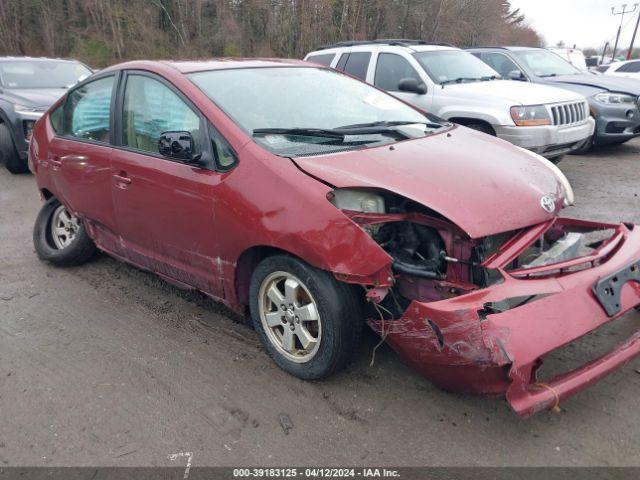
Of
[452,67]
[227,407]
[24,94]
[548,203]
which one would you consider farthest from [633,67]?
[227,407]

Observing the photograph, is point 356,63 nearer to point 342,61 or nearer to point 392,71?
point 342,61

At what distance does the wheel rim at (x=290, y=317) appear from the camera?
2.80 metres

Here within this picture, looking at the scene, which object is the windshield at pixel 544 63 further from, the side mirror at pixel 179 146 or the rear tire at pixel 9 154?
the rear tire at pixel 9 154

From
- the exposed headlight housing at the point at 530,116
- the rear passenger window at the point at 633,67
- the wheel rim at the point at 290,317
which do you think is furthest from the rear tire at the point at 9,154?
the rear passenger window at the point at 633,67

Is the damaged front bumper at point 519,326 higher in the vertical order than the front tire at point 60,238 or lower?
higher

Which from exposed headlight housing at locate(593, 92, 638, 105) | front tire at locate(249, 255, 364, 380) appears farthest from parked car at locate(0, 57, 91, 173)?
exposed headlight housing at locate(593, 92, 638, 105)

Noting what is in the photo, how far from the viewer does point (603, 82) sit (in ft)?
29.8

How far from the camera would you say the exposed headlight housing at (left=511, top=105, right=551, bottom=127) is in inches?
255

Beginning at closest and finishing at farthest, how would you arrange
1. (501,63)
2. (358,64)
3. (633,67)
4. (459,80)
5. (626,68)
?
(459,80), (358,64), (501,63), (633,67), (626,68)

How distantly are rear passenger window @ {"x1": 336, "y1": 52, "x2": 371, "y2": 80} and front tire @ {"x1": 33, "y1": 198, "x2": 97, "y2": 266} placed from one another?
459 cm

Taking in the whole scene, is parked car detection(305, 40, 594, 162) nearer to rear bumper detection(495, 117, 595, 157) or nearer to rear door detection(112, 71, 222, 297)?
rear bumper detection(495, 117, 595, 157)

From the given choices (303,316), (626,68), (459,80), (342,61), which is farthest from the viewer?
(626,68)

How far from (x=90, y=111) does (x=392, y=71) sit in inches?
183

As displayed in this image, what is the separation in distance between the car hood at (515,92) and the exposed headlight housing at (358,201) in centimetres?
458
